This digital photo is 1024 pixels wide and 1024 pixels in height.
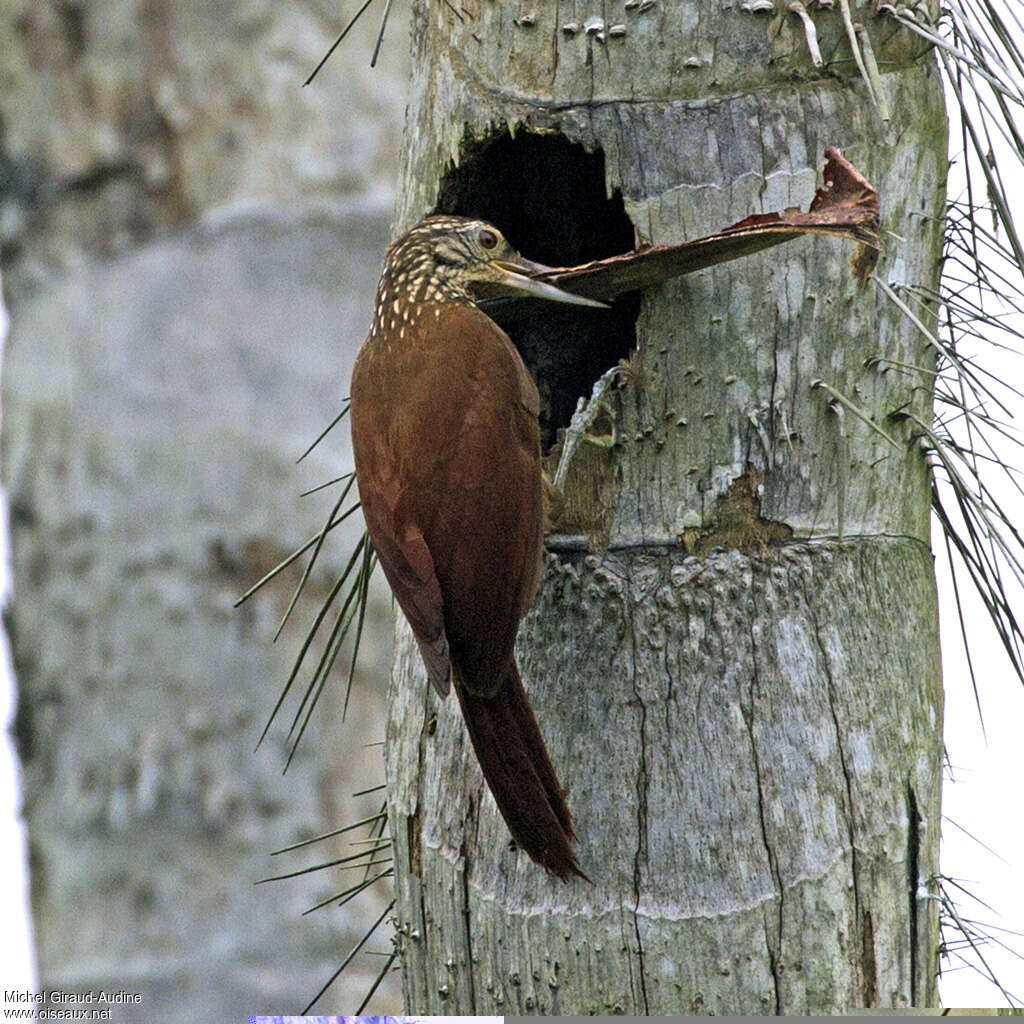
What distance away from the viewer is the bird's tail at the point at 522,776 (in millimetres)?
2234

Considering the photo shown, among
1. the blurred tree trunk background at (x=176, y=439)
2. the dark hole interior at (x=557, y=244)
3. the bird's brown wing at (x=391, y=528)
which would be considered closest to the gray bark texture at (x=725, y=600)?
the bird's brown wing at (x=391, y=528)

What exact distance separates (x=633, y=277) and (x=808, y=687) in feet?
2.30

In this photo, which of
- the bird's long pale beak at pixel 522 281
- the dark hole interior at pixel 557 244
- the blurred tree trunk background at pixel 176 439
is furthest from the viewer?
the blurred tree trunk background at pixel 176 439

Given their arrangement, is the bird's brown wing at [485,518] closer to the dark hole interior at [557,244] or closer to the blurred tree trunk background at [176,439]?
the dark hole interior at [557,244]

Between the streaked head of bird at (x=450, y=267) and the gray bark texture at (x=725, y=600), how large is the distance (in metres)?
0.20

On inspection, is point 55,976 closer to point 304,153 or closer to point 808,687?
point 304,153

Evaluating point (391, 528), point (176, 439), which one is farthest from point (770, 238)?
point (176, 439)

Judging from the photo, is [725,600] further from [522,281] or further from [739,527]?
[522,281]

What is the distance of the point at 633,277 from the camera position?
7.73 ft

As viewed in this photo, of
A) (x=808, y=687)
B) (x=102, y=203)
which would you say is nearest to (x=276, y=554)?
(x=102, y=203)

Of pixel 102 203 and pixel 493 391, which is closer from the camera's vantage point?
pixel 493 391

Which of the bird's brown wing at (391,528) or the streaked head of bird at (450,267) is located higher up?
the streaked head of bird at (450,267)

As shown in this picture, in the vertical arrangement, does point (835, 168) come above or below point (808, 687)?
above

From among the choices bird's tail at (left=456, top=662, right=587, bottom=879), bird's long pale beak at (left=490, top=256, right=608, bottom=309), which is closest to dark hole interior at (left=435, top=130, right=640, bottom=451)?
bird's long pale beak at (left=490, top=256, right=608, bottom=309)
